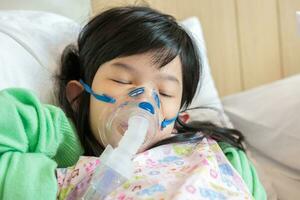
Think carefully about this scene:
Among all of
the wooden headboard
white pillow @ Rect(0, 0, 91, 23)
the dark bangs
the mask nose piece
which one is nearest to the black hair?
the dark bangs

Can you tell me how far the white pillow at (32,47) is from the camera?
1.02 metres

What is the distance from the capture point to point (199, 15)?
5.27 ft

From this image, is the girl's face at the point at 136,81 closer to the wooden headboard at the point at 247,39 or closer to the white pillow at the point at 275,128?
the white pillow at the point at 275,128

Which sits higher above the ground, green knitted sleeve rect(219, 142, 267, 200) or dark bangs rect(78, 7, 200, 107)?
dark bangs rect(78, 7, 200, 107)

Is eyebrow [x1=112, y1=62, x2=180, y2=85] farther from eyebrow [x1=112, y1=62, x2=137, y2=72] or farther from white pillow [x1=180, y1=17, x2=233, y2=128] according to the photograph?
white pillow [x1=180, y1=17, x2=233, y2=128]

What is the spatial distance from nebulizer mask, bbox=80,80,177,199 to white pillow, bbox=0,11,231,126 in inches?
4.0

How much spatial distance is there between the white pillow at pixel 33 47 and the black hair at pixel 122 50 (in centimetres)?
3

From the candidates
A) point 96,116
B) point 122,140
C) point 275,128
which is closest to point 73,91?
point 96,116

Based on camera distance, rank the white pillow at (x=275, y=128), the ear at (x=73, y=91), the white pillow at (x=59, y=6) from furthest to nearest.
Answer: the white pillow at (x=59, y=6), the white pillow at (x=275, y=128), the ear at (x=73, y=91)

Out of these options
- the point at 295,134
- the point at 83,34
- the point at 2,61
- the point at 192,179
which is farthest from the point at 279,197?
the point at 2,61

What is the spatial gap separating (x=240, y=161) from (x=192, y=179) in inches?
11.6

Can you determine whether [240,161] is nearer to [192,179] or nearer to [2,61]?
[192,179]

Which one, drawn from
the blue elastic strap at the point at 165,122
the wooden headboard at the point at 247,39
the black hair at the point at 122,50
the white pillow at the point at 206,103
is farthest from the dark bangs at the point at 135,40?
the wooden headboard at the point at 247,39

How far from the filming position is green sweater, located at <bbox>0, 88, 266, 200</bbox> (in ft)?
2.50
